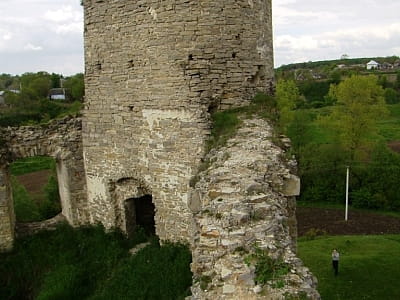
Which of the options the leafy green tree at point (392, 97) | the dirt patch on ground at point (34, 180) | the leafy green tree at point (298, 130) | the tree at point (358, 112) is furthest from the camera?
the leafy green tree at point (392, 97)

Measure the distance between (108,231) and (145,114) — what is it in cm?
253

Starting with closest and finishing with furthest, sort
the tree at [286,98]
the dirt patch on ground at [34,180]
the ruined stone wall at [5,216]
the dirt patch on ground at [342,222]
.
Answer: the ruined stone wall at [5,216], the dirt patch on ground at [342,222], the tree at [286,98], the dirt patch on ground at [34,180]

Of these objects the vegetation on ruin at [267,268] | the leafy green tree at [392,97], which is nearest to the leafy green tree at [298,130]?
the vegetation on ruin at [267,268]

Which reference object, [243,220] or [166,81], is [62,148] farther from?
[243,220]

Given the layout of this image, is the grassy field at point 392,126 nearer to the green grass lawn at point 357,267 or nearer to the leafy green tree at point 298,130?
the leafy green tree at point 298,130

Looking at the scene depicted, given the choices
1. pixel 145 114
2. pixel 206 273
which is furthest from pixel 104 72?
pixel 206 273

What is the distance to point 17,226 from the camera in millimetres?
9188

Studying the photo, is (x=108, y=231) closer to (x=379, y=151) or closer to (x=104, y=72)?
(x=104, y=72)

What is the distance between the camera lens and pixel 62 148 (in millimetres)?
8953

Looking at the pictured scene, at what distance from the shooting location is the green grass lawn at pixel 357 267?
10203 millimetres

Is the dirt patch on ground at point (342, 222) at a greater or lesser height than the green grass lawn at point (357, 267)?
lesser

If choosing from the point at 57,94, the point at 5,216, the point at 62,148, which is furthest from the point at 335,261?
the point at 57,94

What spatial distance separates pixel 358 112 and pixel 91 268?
18.9m

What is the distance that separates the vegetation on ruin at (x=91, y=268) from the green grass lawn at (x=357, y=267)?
4658 millimetres
